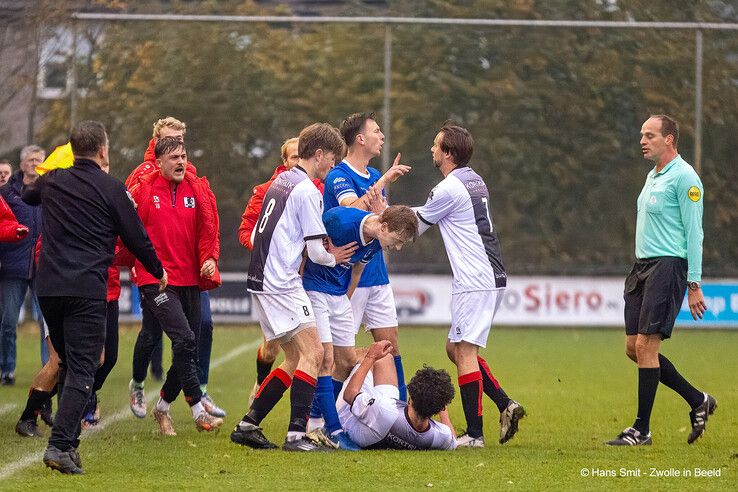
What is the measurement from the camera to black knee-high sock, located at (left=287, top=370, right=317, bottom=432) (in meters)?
7.97

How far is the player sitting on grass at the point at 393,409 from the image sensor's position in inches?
311

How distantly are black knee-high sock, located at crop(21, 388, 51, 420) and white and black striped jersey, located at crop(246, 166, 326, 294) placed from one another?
65.1 inches

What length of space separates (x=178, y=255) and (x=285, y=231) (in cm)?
126

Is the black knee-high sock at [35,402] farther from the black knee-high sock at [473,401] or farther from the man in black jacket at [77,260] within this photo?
the black knee-high sock at [473,401]

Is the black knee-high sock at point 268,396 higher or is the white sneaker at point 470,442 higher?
the black knee-high sock at point 268,396

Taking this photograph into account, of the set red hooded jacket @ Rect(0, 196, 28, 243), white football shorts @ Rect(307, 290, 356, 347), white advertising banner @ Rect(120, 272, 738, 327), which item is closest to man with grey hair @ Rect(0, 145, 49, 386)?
red hooded jacket @ Rect(0, 196, 28, 243)

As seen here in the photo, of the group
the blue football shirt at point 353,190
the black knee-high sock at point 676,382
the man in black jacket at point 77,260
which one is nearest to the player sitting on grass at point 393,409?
the blue football shirt at point 353,190

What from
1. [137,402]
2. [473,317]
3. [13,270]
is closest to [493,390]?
[473,317]

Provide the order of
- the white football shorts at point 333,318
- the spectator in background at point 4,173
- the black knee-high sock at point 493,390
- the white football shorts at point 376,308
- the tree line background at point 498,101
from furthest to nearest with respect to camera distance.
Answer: the tree line background at point 498,101 < the spectator in background at point 4,173 < the white football shorts at point 376,308 < the black knee-high sock at point 493,390 < the white football shorts at point 333,318

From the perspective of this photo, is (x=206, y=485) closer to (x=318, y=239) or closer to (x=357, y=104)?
(x=318, y=239)

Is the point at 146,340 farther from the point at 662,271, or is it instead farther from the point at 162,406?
the point at 662,271

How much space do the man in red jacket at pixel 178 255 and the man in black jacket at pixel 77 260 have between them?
5.11 ft

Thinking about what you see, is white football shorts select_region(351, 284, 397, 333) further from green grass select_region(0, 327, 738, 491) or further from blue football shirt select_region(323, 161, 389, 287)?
green grass select_region(0, 327, 738, 491)

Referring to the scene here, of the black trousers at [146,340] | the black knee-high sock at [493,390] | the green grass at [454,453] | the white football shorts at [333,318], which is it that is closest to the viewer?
the green grass at [454,453]
